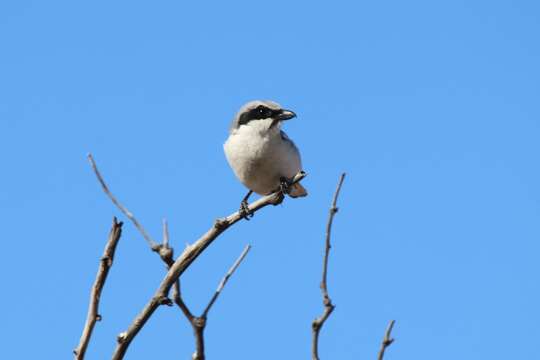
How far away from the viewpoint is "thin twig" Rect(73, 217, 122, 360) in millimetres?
2652

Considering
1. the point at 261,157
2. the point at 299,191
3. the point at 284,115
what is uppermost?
the point at 284,115

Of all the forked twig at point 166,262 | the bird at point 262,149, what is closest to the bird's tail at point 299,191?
the bird at point 262,149

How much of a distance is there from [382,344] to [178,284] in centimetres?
74

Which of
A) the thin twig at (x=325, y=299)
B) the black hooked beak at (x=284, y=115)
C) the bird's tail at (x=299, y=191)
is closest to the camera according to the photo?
the thin twig at (x=325, y=299)

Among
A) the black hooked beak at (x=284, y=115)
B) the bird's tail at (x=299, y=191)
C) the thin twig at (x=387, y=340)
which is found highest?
the black hooked beak at (x=284, y=115)

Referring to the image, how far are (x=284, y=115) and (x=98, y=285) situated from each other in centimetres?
504

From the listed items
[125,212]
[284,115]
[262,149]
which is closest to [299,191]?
[284,115]

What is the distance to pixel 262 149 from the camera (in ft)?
24.0

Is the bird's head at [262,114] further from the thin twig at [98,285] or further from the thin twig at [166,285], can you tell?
the thin twig at [98,285]

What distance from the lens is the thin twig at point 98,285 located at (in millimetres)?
2652

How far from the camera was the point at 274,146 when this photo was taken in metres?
7.37

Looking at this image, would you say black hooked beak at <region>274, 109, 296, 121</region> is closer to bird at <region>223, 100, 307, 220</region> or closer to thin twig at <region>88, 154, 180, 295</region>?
bird at <region>223, 100, 307, 220</region>

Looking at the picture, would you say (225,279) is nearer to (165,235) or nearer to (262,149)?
(165,235)

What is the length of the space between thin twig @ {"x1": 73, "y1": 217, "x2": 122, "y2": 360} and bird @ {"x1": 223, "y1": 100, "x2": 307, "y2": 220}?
4.34m
